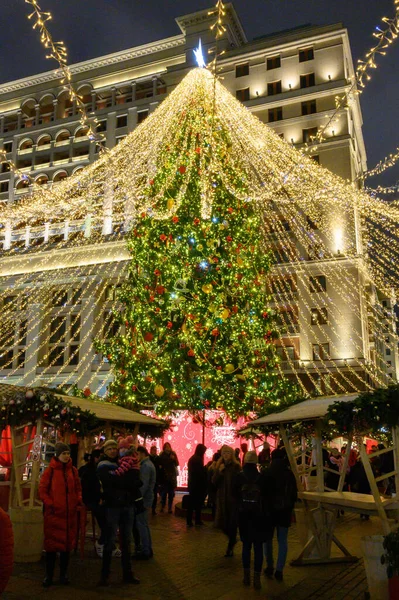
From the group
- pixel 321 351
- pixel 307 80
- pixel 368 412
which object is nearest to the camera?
pixel 368 412

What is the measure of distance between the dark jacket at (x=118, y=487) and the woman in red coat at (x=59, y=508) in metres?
0.43

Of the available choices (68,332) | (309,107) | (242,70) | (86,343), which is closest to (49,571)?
(86,343)

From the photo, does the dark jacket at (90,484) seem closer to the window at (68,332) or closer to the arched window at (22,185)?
the window at (68,332)

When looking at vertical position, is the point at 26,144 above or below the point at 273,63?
below

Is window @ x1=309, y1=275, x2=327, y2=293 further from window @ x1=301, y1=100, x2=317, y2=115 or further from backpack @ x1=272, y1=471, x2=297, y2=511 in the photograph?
backpack @ x1=272, y1=471, x2=297, y2=511

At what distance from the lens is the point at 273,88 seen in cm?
3772

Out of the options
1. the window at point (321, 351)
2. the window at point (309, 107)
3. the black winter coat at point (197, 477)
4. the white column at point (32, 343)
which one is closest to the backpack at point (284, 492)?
the black winter coat at point (197, 477)

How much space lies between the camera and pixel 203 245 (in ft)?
55.4

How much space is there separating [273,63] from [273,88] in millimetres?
1844

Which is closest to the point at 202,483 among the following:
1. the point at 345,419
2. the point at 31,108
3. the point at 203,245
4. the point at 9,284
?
the point at 345,419

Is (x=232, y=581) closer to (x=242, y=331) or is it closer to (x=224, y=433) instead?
(x=242, y=331)

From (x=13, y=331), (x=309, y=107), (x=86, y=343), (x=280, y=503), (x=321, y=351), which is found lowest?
(x=280, y=503)

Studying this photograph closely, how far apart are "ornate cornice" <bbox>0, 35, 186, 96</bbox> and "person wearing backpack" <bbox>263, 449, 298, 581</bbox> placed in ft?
132

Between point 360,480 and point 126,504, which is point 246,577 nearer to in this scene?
point 126,504
